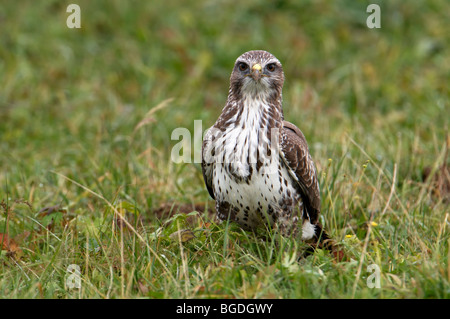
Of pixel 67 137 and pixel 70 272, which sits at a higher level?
pixel 67 137

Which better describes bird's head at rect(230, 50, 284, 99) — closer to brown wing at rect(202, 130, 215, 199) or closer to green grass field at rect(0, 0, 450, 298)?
brown wing at rect(202, 130, 215, 199)

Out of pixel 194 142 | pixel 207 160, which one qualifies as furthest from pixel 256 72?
pixel 194 142

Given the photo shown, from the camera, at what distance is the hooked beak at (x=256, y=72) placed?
15.6 ft

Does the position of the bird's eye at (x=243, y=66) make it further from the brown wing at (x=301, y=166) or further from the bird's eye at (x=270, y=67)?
the brown wing at (x=301, y=166)

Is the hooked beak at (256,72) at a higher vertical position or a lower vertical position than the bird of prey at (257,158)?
higher

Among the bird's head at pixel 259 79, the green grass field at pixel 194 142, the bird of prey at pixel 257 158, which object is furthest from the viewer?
the bird's head at pixel 259 79

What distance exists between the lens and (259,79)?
4828 millimetres

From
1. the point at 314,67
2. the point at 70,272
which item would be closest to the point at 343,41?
the point at 314,67

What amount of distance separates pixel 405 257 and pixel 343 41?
19.9 ft

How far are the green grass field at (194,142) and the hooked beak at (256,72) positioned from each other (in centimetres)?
100

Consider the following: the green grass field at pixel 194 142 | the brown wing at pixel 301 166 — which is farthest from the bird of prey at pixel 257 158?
the green grass field at pixel 194 142

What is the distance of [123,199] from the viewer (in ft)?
19.0
